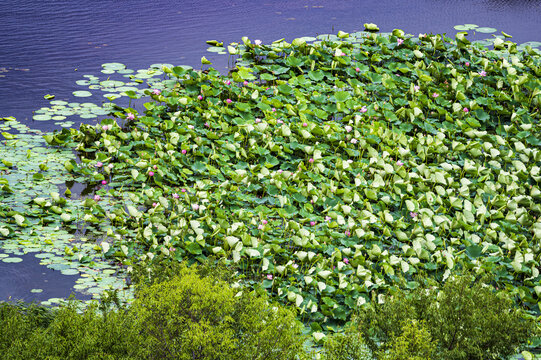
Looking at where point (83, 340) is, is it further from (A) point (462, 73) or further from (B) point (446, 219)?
(A) point (462, 73)

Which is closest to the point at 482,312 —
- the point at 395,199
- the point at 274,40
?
the point at 395,199

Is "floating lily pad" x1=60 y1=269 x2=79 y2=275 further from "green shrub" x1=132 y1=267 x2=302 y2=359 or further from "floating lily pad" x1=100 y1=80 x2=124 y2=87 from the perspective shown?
"floating lily pad" x1=100 y1=80 x2=124 y2=87

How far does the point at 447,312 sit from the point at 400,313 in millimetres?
244

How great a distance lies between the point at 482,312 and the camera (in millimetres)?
2604

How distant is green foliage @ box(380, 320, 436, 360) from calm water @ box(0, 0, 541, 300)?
3.77 meters

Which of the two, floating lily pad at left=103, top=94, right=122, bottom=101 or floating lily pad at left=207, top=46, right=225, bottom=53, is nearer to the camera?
floating lily pad at left=103, top=94, right=122, bottom=101

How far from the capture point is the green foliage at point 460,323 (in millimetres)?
2508

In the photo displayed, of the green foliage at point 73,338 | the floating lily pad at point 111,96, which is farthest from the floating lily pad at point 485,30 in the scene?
the green foliage at point 73,338

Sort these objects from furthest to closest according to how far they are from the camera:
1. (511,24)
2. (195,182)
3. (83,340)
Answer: (511,24)
(195,182)
(83,340)

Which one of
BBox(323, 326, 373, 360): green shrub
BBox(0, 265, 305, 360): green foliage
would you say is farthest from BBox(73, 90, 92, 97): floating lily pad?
BBox(323, 326, 373, 360): green shrub

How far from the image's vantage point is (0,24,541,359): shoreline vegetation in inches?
98.7

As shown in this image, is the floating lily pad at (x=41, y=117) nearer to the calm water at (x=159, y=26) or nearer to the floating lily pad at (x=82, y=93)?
the calm water at (x=159, y=26)

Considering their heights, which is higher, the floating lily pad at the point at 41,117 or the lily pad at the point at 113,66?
the lily pad at the point at 113,66

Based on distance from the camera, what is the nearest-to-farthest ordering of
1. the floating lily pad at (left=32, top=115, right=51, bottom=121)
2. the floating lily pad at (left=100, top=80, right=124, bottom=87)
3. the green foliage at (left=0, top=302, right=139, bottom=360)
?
the green foliage at (left=0, top=302, right=139, bottom=360), the floating lily pad at (left=32, top=115, right=51, bottom=121), the floating lily pad at (left=100, top=80, right=124, bottom=87)
